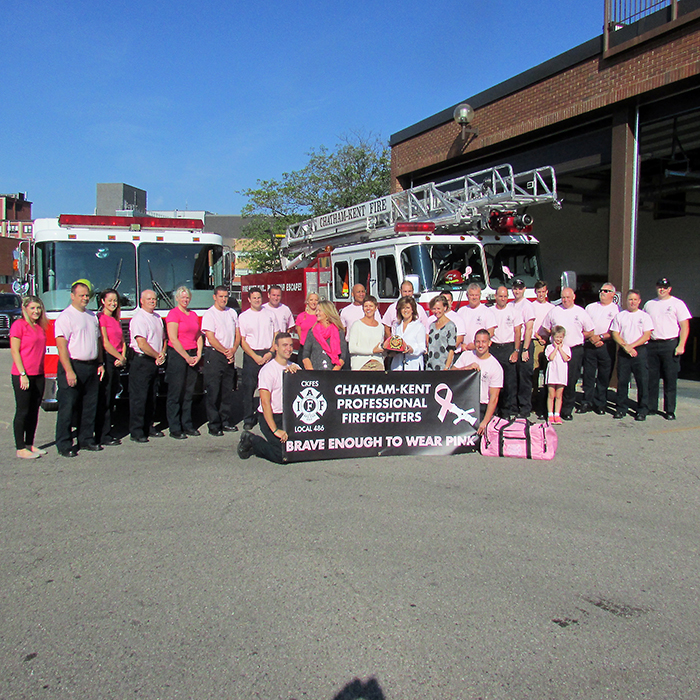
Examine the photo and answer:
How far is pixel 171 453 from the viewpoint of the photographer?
670 centimetres

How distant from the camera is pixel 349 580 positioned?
3721 mm

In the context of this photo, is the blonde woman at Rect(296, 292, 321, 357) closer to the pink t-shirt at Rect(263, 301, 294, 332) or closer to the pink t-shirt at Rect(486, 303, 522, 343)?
the pink t-shirt at Rect(263, 301, 294, 332)

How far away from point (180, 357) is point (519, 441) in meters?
4.05

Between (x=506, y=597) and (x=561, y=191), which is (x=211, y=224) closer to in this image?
(x=561, y=191)

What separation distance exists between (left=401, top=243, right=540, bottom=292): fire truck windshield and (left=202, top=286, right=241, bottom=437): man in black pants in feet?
10.5

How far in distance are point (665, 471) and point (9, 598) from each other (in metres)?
5.72

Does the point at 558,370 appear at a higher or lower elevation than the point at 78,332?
lower

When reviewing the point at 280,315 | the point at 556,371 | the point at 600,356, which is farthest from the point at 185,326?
the point at 600,356

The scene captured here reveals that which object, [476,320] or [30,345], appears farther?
[476,320]

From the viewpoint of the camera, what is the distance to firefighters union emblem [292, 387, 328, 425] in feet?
20.6

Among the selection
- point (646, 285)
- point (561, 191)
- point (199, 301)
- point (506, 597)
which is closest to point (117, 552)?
point (506, 597)

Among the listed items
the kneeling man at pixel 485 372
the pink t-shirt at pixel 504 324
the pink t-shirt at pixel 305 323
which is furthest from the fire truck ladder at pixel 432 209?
the kneeling man at pixel 485 372

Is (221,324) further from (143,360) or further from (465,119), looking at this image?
(465,119)

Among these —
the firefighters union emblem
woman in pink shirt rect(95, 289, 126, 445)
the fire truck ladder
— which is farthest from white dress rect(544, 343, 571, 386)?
woman in pink shirt rect(95, 289, 126, 445)
